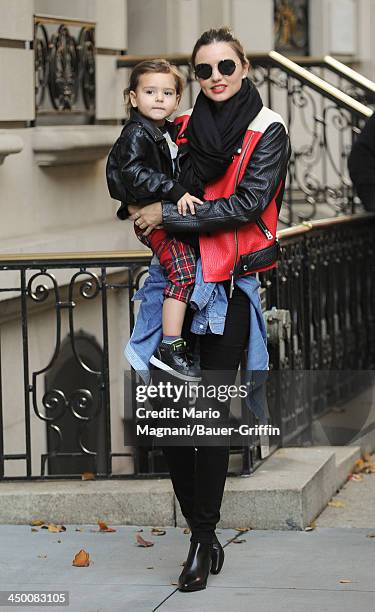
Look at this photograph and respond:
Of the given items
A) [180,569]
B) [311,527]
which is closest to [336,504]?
[311,527]

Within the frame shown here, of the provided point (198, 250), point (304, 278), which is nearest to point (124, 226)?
point (304, 278)

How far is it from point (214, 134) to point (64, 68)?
4.48 meters

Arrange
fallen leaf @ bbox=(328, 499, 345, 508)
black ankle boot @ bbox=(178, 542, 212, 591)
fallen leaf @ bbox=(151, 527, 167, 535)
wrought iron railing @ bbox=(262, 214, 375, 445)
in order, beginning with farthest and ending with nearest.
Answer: wrought iron railing @ bbox=(262, 214, 375, 445) < fallen leaf @ bbox=(328, 499, 345, 508) < fallen leaf @ bbox=(151, 527, 167, 535) < black ankle boot @ bbox=(178, 542, 212, 591)

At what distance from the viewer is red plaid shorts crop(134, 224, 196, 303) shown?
509 cm

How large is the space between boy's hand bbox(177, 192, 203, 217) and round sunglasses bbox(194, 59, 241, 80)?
445 mm

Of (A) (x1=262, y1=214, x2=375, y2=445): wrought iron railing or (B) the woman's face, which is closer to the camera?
(B) the woman's face

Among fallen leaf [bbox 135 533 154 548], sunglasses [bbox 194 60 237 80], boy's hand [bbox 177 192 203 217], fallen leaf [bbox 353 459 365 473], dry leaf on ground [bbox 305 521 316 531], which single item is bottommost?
fallen leaf [bbox 353 459 365 473]

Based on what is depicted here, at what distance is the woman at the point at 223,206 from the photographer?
4980 mm

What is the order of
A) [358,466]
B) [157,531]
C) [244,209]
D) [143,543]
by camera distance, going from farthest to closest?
[358,466] < [157,531] < [143,543] < [244,209]

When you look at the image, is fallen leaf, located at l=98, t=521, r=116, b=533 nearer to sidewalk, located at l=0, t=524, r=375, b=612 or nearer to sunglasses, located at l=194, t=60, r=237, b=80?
sidewalk, located at l=0, t=524, r=375, b=612

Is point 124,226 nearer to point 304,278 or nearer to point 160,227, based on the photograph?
point 304,278

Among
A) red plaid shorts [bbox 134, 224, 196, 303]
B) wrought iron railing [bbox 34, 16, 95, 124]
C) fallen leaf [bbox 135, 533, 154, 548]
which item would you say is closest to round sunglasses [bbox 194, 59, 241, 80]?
red plaid shorts [bbox 134, 224, 196, 303]

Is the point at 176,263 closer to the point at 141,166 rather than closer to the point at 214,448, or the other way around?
the point at 141,166

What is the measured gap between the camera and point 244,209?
16.2 ft
